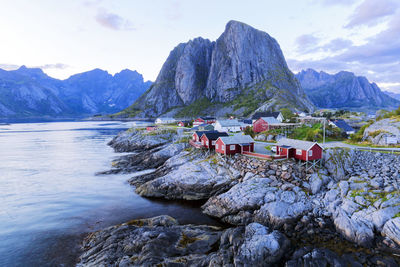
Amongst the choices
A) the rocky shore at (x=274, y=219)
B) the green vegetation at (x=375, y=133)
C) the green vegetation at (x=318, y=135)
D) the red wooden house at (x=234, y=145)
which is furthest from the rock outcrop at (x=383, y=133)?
the red wooden house at (x=234, y=145)

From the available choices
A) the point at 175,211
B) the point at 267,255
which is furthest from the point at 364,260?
the point at 175,211

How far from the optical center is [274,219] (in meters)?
24.2

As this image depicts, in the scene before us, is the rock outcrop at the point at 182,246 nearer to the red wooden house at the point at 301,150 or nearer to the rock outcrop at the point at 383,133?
the red wooden house at the point at 301,150

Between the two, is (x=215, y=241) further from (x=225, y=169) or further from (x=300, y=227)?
(x=225, y=169)

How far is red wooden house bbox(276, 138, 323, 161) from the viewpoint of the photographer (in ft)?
104

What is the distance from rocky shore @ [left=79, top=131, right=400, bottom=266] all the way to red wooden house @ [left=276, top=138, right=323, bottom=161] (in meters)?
1.67

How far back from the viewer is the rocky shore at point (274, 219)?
18438 millimetres

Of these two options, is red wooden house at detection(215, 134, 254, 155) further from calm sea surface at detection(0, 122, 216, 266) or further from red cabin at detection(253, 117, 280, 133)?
red cabin at detection(253, 117, 280, 133)

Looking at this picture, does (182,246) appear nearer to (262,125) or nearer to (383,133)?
(383,133)

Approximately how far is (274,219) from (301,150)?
12.7 metres

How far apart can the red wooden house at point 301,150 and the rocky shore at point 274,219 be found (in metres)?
1.67

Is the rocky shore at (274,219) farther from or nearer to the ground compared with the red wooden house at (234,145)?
nearer to the ground

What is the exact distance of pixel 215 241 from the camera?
21188mm

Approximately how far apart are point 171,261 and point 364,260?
1554 cm
